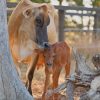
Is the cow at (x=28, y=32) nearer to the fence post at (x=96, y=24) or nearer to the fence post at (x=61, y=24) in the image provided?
the fence post at (x=61, y=24)

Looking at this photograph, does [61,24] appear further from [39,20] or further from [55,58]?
[55,58]

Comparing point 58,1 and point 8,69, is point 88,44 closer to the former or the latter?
point 58,1

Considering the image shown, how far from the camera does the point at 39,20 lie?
23.1 ft

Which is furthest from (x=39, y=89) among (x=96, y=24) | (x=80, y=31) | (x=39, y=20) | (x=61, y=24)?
(x=96, y=24)

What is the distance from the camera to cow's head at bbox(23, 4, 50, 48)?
7043 millimetres

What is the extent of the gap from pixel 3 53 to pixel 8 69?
0.18 m

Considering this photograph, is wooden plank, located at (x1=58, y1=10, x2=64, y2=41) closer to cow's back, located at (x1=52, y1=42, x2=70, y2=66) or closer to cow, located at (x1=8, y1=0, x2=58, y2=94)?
cow, located at (x1=8, y1=0, x2=58, y2=94)

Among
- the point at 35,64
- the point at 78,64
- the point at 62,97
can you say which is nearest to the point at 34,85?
the point at 35,64

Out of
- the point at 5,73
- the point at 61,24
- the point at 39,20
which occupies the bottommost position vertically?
the point at 61,24

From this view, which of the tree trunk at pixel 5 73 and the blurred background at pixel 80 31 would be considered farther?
the blurred background at pixel 80 31

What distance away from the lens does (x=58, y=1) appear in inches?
599

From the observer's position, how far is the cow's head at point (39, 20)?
7043 mm

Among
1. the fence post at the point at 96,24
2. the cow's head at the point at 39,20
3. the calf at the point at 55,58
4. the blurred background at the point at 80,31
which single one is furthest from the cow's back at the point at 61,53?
the fence post at the point at 96,24

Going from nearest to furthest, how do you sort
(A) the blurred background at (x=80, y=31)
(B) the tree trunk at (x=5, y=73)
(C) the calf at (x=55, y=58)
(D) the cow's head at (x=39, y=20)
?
1. (B) the tree trunk at (x=5, y=73)
2. (C) the calf at (x=55, y=58)
3. (D) the cow's head at (x=39, y=20)
4. (A) the blurred background at (x=80, y=31)
